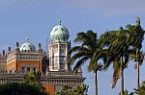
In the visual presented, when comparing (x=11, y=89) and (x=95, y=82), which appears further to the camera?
(x=11, y=89)

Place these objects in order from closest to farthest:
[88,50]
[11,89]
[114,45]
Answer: [114,45], [88,50], [11,89]

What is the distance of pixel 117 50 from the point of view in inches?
3204

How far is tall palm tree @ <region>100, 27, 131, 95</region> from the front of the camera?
3182 inches

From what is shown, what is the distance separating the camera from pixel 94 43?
3369 inches

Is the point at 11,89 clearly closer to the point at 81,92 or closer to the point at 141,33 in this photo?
the point at 141,33

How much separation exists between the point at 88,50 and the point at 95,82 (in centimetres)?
386

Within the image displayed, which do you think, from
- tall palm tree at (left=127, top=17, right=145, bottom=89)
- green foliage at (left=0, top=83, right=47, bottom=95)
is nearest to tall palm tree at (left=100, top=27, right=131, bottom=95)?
tall palm tree at (left=127, top=17, right=145, bottom=89)

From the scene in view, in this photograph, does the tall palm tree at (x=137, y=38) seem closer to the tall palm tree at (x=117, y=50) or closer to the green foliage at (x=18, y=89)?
the tall palm tree at (x=117, y=50)

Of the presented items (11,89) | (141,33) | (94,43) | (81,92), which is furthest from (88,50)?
(81,92)

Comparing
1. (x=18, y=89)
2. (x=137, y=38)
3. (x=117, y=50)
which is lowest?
(x=18, y=89)

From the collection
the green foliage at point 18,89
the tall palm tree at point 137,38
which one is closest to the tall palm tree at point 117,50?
the tall palm tree at point 137,38

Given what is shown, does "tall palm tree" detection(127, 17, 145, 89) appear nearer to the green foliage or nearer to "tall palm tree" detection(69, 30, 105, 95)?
"tall palm tree" detection(69, 30, 105, 95)

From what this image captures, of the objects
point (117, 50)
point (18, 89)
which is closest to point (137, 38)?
point (117, 50)

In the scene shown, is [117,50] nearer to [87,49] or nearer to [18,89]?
[87,49]
